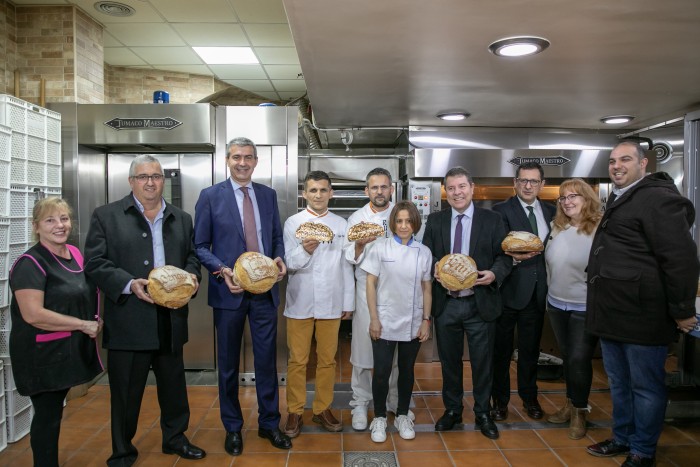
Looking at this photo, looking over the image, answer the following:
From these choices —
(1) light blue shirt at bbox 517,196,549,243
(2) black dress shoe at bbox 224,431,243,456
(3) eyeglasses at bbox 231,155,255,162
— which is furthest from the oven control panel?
(2) black dress shoe at bbox 224,431,243,456

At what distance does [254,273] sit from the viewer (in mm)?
2758

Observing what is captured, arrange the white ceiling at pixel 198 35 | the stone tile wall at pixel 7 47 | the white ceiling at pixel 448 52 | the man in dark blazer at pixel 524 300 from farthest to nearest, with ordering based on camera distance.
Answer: the white ceiling at pixel 198 35
the stone tile wall at pixel 7 47
the man in dark blazer at pixel 524 300
the white ceiling at pixel 448 52

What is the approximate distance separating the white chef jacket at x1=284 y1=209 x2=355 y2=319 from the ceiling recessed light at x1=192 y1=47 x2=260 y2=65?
3269mm

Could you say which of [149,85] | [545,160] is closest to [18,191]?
[149,85]

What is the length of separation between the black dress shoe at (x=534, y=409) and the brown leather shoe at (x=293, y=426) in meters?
1.66

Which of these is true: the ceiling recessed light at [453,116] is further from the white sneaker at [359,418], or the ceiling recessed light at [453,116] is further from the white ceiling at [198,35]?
the white sneaker at [359,418]

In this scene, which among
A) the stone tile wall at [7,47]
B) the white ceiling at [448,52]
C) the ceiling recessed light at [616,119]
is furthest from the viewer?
the ceiling recessed light at [616,119]

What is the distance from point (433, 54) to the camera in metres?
3.05

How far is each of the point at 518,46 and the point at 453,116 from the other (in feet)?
6.77

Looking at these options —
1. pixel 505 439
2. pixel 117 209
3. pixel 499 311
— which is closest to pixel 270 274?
pixel 117 209

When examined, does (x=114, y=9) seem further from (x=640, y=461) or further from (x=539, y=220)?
(x=640, y=461)

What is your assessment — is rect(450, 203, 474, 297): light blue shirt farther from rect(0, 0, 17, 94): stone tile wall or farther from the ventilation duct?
rect(0, 0, 17, 94): stone tile wall

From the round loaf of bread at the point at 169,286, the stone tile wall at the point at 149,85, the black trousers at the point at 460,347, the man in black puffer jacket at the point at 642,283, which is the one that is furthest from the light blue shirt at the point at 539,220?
the stone tile wall at the point at 149,85

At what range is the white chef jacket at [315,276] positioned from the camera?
3.21m
